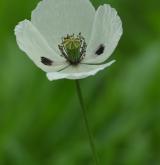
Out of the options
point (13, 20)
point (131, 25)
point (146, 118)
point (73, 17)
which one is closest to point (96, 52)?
point (73, 17)

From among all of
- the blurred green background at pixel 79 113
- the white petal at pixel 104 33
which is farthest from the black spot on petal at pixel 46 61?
the blurred green background at pixel 79 113

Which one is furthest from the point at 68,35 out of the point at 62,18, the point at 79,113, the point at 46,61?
the point at 79,113

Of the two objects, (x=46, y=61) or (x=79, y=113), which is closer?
(x=46, y=61)

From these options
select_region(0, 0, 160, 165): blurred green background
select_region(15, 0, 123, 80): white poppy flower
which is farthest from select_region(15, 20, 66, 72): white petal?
select_region(0, 0, 160, 165): blurred green background

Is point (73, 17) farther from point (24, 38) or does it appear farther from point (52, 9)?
point (24, 38)

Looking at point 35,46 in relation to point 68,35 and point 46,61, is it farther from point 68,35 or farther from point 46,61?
point 68,35

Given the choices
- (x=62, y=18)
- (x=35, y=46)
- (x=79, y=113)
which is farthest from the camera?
(x=79, y=113)
